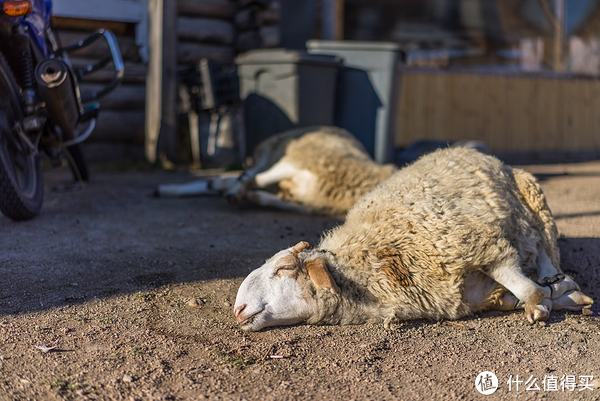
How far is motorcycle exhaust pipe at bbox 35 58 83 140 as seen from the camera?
3.70m

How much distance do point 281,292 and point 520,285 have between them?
120cm

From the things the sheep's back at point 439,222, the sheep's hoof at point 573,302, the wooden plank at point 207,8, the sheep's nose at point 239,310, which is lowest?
the sheep's hoof at point 573,302

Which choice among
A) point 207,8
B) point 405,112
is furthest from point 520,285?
point 405,112

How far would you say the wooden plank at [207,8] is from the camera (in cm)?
777

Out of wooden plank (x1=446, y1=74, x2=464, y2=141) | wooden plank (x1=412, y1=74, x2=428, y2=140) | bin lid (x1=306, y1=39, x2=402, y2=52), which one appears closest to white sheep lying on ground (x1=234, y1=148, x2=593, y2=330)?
bin lid (x1=306, y1=39, x2=402, y2=52)

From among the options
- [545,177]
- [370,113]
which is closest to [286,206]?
[370,113]

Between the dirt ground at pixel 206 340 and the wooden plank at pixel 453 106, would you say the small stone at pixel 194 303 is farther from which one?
the wooden plank at pixel 453 106

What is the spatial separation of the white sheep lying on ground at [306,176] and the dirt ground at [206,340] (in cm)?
105

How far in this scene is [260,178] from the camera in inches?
206

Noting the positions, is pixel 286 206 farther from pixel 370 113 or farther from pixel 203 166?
pixel 203 166

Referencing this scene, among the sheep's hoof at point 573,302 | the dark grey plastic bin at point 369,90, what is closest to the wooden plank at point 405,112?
the dark grey plastic bin at point 369,90

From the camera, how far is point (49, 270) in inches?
119

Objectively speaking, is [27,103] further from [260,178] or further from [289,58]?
[289,58]

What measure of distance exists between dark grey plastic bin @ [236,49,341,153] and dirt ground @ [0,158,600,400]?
3.05 m
